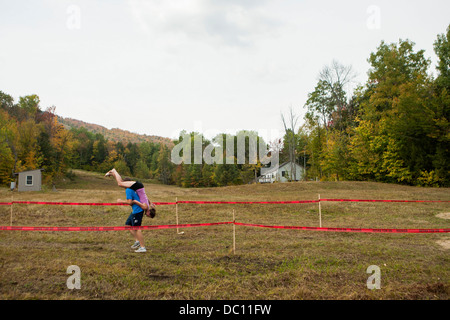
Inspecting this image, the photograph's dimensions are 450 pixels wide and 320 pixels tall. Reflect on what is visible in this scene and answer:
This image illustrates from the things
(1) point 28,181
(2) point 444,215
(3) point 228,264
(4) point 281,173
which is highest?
(4) point 281,173

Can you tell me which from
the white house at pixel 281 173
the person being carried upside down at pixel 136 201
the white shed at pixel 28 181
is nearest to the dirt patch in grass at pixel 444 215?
the person being carried upside down at pixel 136 201

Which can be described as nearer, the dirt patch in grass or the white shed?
the dirt patch in grass

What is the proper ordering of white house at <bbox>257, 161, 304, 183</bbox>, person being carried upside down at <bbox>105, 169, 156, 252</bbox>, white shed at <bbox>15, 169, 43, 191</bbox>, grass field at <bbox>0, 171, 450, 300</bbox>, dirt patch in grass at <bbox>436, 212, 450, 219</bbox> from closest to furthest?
1. grass field at <bbox>0, 171, 450, 300</bbox>
2. person being carried upside down at <bbox>105, 169, 156, 252</bbox>
3. dirt patch in grass at <bbox>436, 212, 450, 219</bbox>
4. white shed at <bbox>15, 169, 43, 191</bbox>
5. white house at <bbox>257, 161, 304, 183</bbox>

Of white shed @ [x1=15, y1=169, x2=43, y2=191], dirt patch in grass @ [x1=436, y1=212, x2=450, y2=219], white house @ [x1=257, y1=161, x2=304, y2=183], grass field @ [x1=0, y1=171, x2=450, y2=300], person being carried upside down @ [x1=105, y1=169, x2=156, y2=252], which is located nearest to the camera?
grass field @ [x1=0, y1=171, x2=450, y2=300]

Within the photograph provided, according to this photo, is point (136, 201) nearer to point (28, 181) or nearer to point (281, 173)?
point (28, 181)

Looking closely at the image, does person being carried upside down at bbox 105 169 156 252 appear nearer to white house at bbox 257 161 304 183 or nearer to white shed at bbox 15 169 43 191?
white shed at bbox 15 169 43 191

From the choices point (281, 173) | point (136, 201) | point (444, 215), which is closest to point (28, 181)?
point (136, 201)

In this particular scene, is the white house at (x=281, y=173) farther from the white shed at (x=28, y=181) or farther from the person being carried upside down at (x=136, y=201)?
the person being carried upside down at (x=136, y=201)

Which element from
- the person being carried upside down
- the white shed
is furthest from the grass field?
the white shed
